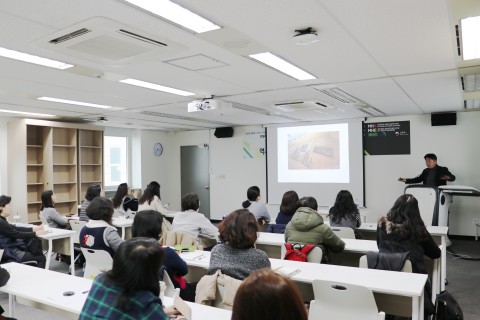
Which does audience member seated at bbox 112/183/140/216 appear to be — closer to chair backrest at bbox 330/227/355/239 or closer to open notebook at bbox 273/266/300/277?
chair backrest at bbox 330/227/355/239

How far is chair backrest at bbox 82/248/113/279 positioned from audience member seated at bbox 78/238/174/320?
183cm

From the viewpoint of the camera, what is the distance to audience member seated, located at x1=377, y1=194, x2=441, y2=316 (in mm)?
3102

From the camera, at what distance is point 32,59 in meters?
3.46

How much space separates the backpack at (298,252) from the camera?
3.35 metres

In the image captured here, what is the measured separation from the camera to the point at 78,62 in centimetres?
349

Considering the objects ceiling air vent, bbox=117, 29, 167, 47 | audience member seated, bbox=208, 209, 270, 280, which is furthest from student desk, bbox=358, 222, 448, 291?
ceiling air vent, bbox=117, 29, 167, 47

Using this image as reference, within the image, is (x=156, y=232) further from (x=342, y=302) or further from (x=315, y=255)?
(x=315, y=255)

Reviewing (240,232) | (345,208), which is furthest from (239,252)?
(345,208)

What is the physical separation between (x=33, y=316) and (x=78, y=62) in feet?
8.47

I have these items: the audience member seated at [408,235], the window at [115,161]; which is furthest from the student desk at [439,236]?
the window at [115,161]

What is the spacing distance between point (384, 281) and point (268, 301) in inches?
70.5

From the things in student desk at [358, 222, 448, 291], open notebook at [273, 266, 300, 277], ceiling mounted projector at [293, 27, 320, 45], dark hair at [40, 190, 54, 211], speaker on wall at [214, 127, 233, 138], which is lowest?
student desk at [358, 222, 448, 291]

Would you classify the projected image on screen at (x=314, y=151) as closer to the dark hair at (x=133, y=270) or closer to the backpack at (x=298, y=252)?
the backpack at (x=298, y=252)

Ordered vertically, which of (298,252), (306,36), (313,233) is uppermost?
(306,36)
